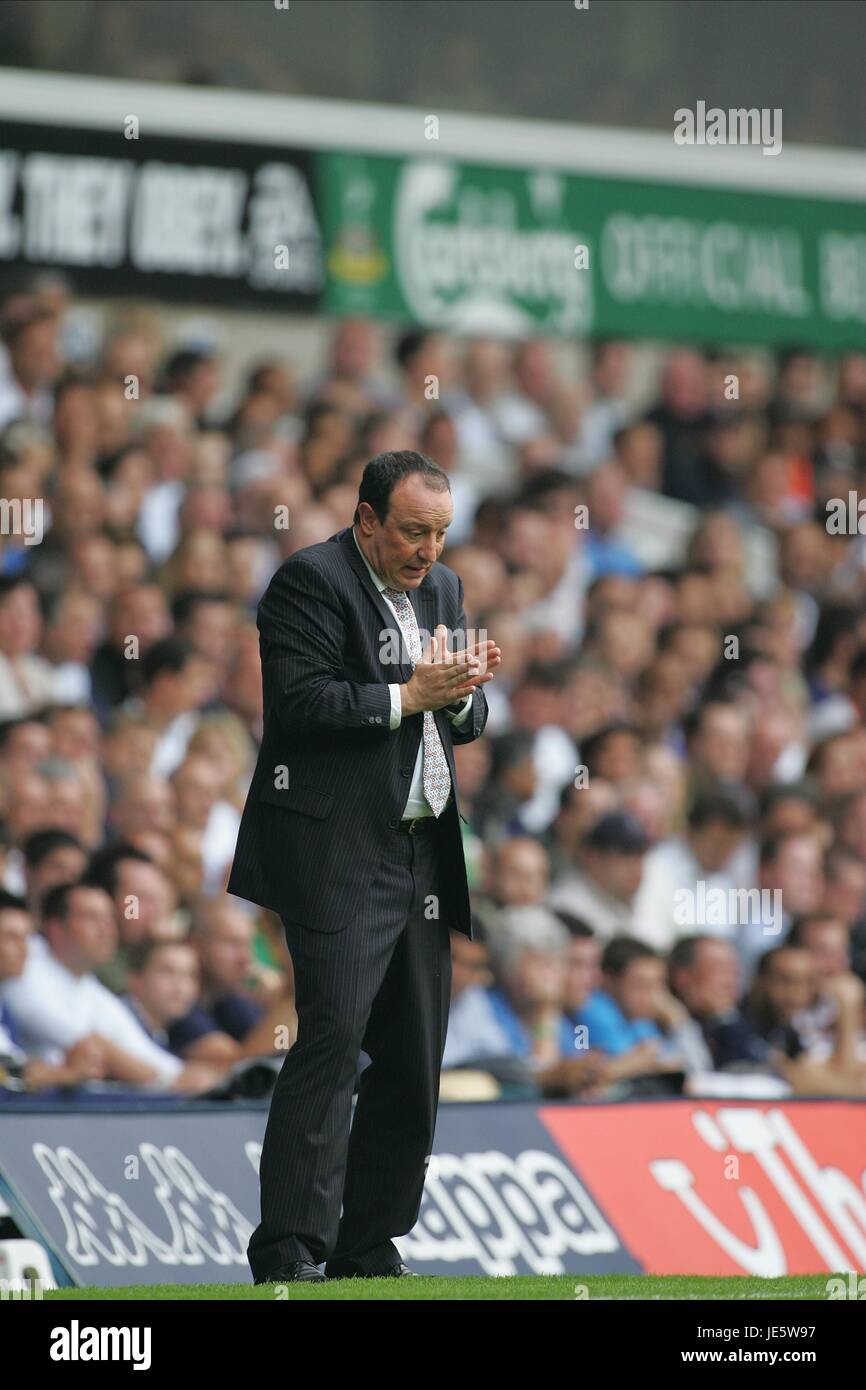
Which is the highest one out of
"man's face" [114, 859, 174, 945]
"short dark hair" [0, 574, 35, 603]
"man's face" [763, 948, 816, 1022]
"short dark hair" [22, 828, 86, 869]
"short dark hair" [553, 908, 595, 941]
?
"short dark hair" [0, 574, 35, 603]

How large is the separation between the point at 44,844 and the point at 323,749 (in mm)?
2909

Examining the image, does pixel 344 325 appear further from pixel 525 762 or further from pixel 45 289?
pixel 525 762

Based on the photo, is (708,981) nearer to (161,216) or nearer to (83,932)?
(83,932)

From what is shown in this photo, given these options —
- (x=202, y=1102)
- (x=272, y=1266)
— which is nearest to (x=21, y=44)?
(x=202, y=1102)

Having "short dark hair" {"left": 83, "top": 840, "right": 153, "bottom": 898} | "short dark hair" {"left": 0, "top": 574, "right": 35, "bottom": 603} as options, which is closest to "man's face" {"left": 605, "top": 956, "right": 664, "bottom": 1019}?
"short dark hair" {"left": 83, "top": 840, "right": 153, "bottom": 898}

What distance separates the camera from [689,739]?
9.84 m

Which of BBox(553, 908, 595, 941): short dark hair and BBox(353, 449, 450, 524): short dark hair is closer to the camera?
BBox(353, 449, 450, 524): short dark hair

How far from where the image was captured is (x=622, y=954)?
820cm

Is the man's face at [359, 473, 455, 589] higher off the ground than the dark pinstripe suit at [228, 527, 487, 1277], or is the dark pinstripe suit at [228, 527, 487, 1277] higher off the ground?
the man's face at [359, 473, 455, 589]

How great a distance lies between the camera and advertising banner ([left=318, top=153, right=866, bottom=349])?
38.8ft

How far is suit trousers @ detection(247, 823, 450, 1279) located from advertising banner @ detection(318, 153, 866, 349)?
725 centimetres

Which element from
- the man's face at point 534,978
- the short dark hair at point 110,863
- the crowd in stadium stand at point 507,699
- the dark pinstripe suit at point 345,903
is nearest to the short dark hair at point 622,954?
the crowd in stadium stand at point 507,699

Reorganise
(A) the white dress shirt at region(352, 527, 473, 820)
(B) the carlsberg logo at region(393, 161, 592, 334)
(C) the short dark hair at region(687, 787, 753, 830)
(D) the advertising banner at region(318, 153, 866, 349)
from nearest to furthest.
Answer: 1. (A) the white dress shirt at region(352, 527, 473, 820)
2. (C) the short dark hair at region(687, 787, 753, 830)
3. (D) the advertising banner at region(318, 153, 866, 349)
4. (B) the carlsberg logo at region(393, 161, 592, 334)

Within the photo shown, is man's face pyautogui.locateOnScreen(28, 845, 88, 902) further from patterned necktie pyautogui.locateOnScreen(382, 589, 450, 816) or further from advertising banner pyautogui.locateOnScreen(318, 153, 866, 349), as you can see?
advertising banner pyautogui.locateOnScreen(318, 153, 866, 349)
